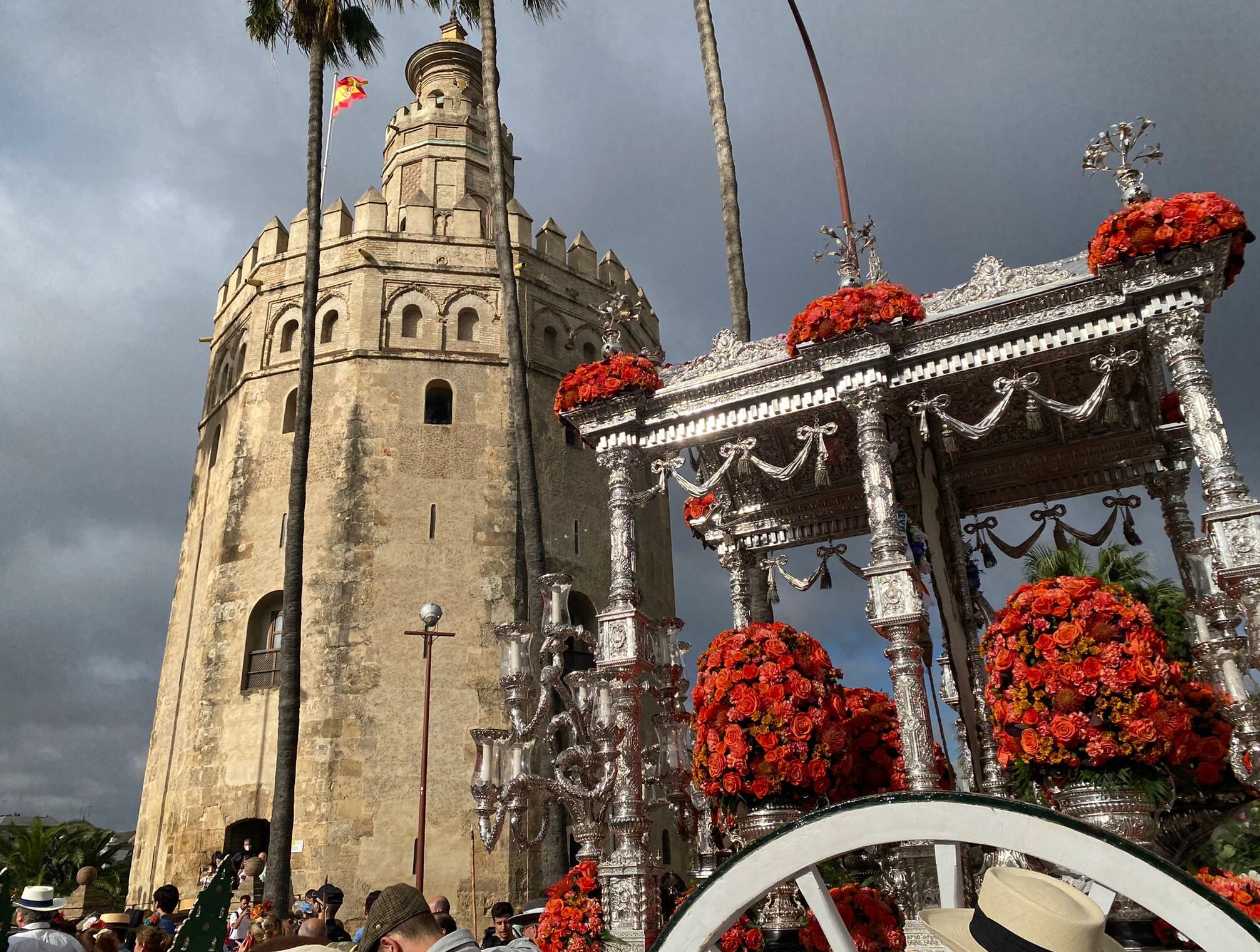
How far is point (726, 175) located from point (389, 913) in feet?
46.6

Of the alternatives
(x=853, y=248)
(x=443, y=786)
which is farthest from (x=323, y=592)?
(x=853, y=248)

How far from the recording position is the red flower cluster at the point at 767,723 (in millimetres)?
7488

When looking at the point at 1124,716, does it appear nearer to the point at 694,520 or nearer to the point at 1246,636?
the point at 1246,636

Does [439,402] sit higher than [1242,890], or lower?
higher

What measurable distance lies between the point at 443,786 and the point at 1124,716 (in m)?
15.6

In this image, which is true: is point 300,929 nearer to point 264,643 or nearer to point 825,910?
point 825,910

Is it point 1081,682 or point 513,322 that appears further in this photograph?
point 513,322

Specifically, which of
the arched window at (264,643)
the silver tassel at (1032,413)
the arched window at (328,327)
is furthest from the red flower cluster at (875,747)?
the arched window at (328,327)

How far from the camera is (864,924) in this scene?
7.15m

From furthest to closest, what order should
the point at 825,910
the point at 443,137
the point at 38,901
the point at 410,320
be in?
the point at 443,137 < the point at 410,320 < the point at 38,901 < the point at 825,910

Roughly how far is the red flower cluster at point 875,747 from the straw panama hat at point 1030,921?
6.11 m

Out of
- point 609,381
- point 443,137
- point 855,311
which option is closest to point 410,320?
point 443,137

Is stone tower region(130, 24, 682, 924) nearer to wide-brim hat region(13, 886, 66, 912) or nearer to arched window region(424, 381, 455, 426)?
arched window region(424, 381, 455, 426)

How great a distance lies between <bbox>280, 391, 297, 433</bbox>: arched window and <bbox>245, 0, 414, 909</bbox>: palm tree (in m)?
3.50
